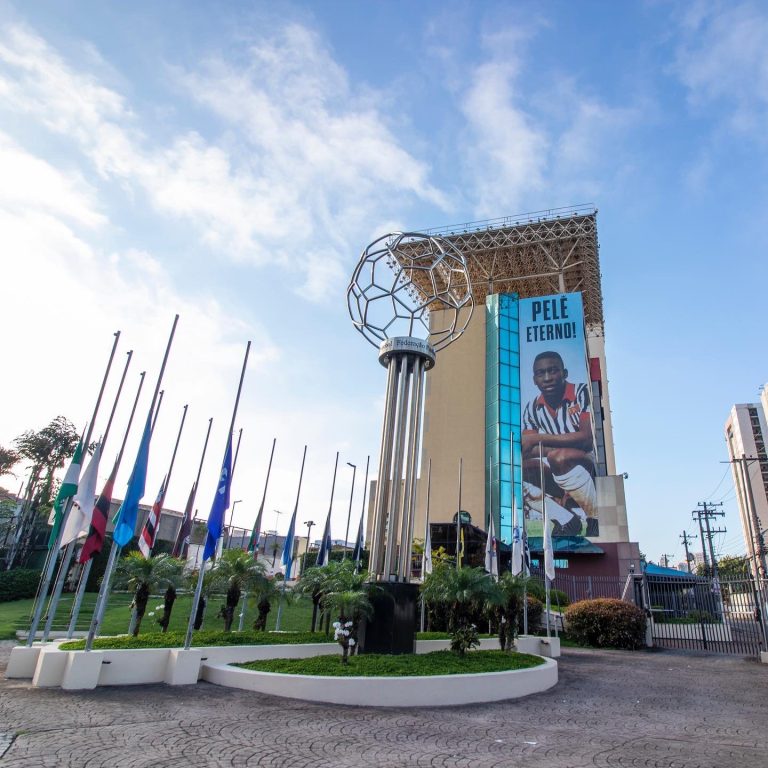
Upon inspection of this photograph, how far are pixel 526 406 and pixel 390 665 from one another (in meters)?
38.3

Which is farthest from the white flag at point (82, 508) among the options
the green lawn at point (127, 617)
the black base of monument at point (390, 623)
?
the black base of monument at point (390, 623)

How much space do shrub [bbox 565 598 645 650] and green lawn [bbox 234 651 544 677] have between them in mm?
11154

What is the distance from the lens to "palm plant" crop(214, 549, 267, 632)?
49.8 ft

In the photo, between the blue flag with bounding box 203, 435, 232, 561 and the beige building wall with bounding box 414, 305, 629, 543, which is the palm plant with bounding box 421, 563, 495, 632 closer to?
the blue flag with bounding box 203, 435, 232, 561

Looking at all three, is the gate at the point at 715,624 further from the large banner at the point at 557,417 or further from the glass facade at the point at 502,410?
the glass facade at the point at 502,410

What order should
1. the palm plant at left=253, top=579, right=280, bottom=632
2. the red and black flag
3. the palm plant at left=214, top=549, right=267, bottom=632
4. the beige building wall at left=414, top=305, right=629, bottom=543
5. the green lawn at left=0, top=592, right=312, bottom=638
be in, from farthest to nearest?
the beige building wall at left=414, top=305, right=629, bottom=543, the green lawn at left=0, top=592, right=312, bottom=638, the palm plant at left=253, top=579, right=280, bottom=632, the palm plant at left=214, top=549, right=267, bottom=632, the red and black flag

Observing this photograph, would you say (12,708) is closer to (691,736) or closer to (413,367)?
(691,736)

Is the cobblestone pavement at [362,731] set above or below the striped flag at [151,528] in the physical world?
below

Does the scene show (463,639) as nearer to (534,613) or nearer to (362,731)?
(362,731)

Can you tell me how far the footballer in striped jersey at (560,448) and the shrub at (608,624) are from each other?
18.6 m

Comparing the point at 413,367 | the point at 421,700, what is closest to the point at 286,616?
the point at 413,367

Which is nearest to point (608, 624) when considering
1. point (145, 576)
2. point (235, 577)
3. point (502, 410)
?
point (235, 577)

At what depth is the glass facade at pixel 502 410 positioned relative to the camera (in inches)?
1770

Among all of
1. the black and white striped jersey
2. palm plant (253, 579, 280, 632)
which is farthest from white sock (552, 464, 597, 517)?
palm plant (253, 579, 280, 632)
